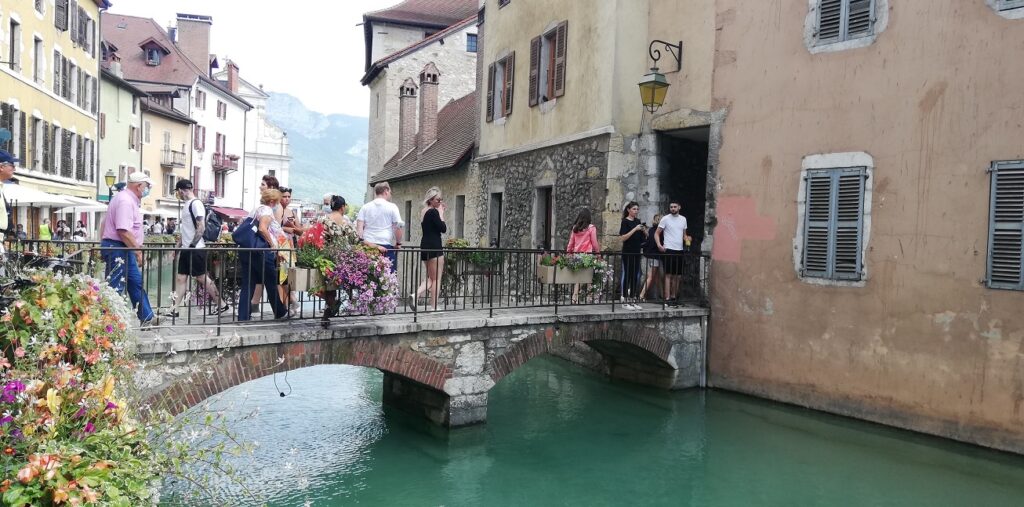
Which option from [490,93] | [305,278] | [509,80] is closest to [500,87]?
[490,93]

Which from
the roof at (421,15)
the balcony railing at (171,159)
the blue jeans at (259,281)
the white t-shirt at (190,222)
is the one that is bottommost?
the blue jeans at (259,281)

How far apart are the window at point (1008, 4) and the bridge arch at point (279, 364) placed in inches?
285

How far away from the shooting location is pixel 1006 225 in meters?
8.19

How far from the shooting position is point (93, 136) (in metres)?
30.7

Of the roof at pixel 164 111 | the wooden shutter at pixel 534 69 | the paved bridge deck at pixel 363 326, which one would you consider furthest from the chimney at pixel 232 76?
the paved bridge deck at pixel 363 326

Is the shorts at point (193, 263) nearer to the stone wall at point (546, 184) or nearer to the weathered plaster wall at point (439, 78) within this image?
the stone wall at point (546, 184)

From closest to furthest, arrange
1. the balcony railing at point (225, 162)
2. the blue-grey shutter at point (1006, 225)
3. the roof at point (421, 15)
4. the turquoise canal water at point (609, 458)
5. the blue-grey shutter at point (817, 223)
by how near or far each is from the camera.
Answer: the turquoise canal water at point (609, 458) < the blue-grey shutter at point (1006, 225) < the blue-grey shutter at point (817, 223) < the roof at point (421, 15) < the balcony railing at point (225, 162)

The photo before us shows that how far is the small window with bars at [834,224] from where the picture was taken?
9.63 meters

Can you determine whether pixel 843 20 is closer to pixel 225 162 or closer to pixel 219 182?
pixel 225 162

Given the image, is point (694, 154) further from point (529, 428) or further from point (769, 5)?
point (529, 428)

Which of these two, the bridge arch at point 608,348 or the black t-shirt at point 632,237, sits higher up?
the black t-shirt at point 632,237

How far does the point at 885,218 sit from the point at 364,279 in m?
6.36

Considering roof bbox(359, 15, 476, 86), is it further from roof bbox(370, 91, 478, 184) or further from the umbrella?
the umbrella

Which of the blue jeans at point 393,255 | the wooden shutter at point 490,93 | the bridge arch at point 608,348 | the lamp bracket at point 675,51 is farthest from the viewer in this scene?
the wooden shutter at point 490,93
